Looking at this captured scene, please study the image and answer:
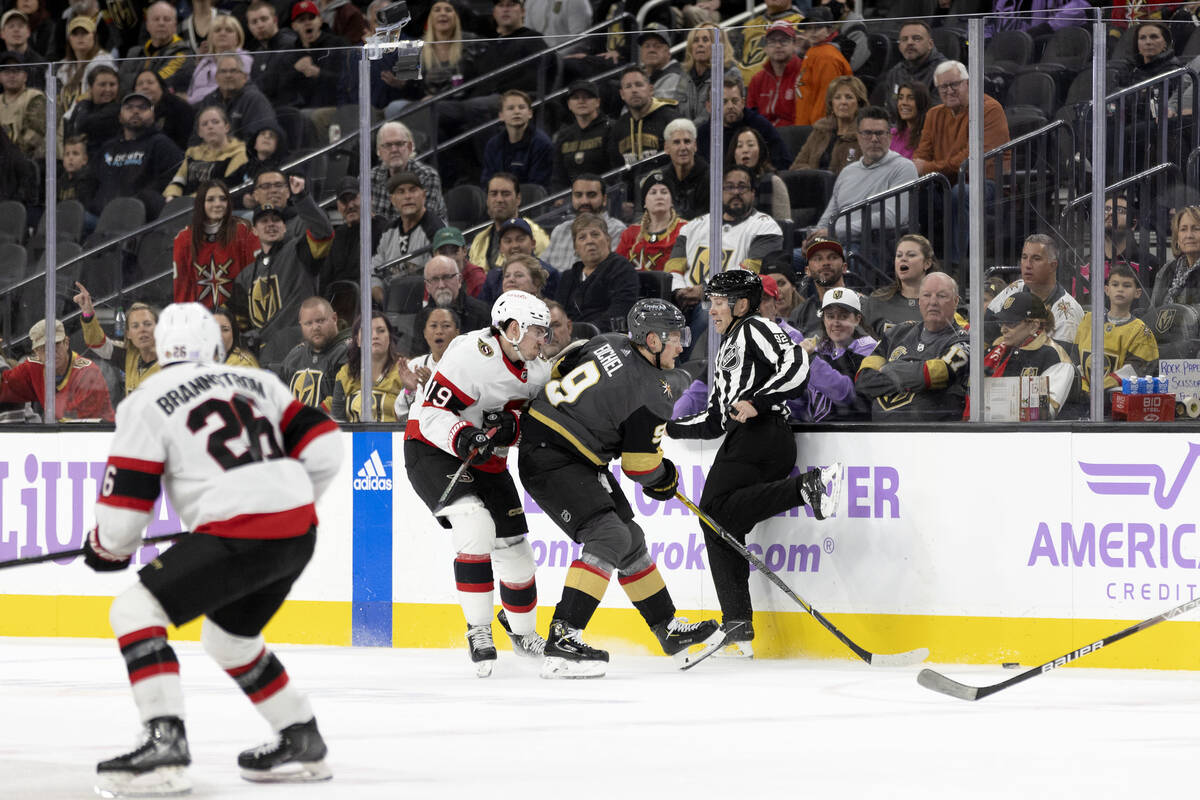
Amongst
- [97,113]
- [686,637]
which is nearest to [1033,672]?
[686,637]

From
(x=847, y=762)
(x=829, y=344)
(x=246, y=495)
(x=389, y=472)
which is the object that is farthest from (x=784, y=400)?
(x=246, y=495)

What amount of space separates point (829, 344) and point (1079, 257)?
1011mm

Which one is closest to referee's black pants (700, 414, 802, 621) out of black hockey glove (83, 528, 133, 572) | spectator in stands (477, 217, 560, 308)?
spectator in stands (477, 217, 560, 308)

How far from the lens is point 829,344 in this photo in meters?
6.44

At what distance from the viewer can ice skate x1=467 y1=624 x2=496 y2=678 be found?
5.96m

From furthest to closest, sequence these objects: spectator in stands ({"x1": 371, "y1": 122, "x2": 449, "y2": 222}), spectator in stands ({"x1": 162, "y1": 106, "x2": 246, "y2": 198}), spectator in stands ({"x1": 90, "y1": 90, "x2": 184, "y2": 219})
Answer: spectator in stands ({"x1": 90, "y1": 90, "x2": 184, "y2": 219}), spectator in stands ({"x1": 162, "y1": 106, "x2": 246, "y2": 198}), spectator in stands ({"x1": 371, "y1": 122, "x2": 449, "y2": 222})

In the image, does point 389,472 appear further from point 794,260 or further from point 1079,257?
point 1079,257

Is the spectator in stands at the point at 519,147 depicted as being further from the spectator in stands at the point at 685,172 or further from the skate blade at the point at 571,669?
the skate blade at the point at 571,669

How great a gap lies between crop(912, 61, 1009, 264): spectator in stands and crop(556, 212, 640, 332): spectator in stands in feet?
4.24

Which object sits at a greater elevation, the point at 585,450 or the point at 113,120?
the point at 113,120

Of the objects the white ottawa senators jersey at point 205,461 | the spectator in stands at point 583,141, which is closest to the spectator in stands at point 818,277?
the spectator in stands at point 583,141

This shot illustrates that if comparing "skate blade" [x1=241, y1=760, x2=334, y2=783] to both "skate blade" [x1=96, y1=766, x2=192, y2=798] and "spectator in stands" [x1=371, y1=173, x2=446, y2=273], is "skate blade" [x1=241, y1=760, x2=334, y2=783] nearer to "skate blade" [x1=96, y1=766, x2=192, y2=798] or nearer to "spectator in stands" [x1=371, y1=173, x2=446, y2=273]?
"skate blade" [x1=96, y1=766, x2=192, y2=798]

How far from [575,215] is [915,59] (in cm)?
152

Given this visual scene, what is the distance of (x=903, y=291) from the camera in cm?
629
